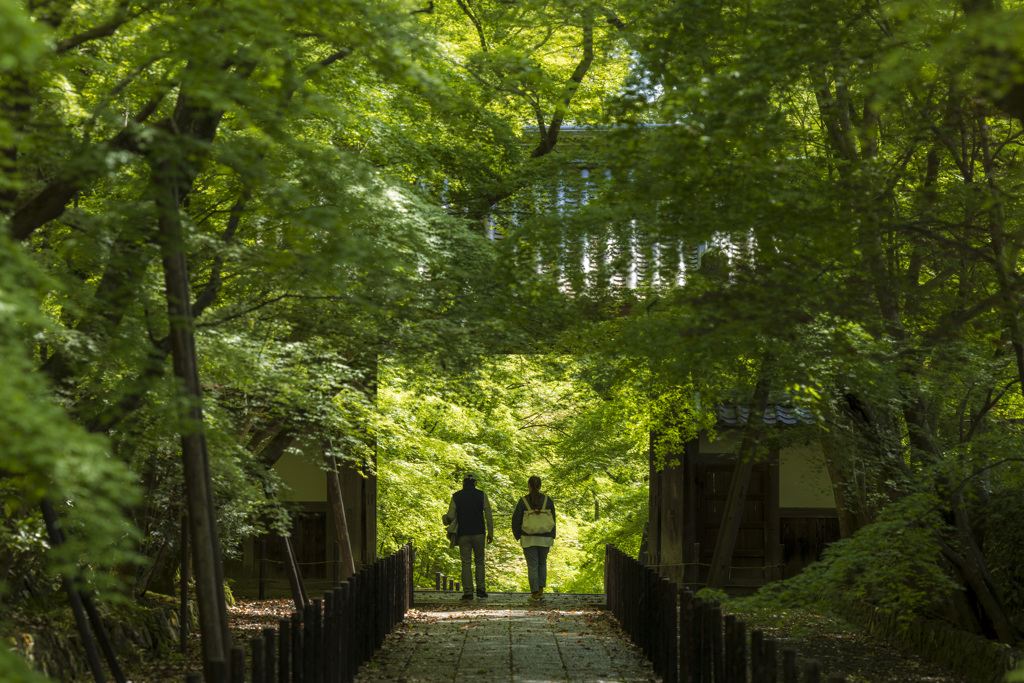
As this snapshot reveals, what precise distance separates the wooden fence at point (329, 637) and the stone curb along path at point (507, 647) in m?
0.35

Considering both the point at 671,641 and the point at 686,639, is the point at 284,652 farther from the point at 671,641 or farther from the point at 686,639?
the point at 671,641

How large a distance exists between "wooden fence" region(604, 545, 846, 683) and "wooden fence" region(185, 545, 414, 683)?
2746mm

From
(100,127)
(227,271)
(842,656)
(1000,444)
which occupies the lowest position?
(842,656)

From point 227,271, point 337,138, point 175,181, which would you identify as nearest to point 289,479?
point 337,138

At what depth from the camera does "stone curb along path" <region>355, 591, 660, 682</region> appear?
30.8 ft

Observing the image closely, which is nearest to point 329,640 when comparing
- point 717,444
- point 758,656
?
point 758,656

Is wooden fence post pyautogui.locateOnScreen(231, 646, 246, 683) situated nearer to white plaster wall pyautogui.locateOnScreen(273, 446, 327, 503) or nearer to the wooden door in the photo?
white plaster wall pyautogui.locateOnScreen(273, 446, 327, 503)

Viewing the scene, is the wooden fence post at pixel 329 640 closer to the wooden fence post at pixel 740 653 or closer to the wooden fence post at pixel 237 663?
the wooden fence post at pixel 237 663

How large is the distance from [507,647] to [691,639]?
3604 mm

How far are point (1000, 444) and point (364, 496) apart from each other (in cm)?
982

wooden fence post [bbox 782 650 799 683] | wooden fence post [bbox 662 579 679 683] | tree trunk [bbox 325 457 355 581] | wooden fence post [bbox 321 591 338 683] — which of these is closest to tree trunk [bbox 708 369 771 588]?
wooden fence post [bbox 662 579 679 683]

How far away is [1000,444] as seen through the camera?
8.77 m

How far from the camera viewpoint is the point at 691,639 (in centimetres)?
779

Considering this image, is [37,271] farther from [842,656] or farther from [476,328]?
[842,656]
